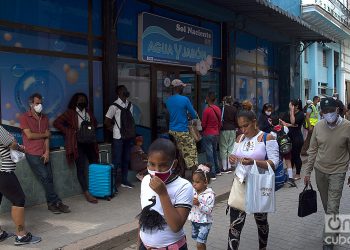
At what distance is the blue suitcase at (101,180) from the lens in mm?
6910

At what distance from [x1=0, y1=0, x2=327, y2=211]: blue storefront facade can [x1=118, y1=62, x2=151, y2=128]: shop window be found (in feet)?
0.06

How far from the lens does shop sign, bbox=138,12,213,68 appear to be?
8884 millimetres

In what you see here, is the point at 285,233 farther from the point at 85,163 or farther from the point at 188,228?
the point at 85,163

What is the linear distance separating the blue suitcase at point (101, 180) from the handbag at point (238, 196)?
300 cm

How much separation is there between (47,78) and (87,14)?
1.44 m

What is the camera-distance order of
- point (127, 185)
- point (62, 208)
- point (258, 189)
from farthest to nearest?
point (127, 185) < point (62, 208) < point (258, 189)

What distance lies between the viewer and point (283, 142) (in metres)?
7.98

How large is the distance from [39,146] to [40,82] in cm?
125

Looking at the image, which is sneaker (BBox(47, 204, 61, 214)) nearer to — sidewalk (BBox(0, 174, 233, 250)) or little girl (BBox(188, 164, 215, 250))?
sidewalk (BBox(0, 174, 233, 250))

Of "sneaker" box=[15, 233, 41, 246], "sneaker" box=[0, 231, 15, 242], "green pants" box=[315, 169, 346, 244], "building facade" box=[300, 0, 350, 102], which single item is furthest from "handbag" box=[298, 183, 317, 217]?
"building facade" box=[300, 0, 350, 102]

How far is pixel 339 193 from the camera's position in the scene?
4930mm

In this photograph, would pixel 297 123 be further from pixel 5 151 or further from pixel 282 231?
pixel 5 151

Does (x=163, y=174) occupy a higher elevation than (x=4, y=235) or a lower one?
higher

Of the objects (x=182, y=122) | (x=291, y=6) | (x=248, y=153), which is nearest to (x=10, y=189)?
(x=248, y=153)
